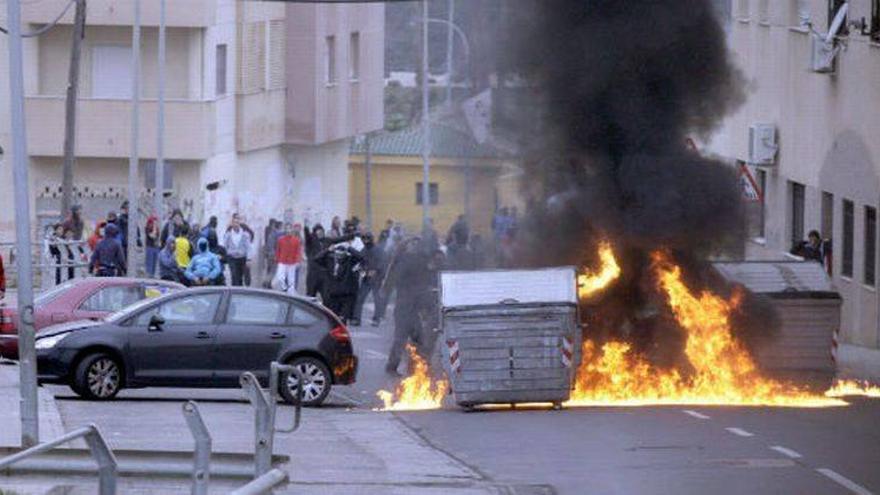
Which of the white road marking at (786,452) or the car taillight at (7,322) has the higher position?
the car taillight at (7,322)

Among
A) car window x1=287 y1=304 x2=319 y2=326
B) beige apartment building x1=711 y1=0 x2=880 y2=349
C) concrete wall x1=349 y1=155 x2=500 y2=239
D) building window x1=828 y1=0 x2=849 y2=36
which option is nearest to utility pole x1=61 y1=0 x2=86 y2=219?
concrete wall x1=349 y1=155 x2=500 y2=239

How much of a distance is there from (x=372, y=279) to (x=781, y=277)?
13344 millimetres

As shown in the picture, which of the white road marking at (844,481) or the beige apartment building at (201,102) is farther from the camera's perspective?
the beige apartment building at (201,102)

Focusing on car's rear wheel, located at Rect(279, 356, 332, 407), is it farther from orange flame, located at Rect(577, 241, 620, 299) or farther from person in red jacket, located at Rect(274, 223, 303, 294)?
person in red jacket, located at Rect(274, 223, 303, 294)

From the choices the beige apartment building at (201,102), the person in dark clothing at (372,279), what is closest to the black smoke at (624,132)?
the person in dark clothing at (372,279)

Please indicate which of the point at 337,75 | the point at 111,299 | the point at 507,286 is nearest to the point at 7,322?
the point at 111,299

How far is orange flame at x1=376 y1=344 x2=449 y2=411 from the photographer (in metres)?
24.0

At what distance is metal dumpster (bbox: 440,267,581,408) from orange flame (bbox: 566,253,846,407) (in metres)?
1.47

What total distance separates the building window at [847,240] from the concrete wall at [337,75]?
22805 millimetres

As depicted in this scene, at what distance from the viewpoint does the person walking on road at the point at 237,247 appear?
1542 inches

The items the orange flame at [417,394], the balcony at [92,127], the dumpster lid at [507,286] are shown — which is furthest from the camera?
the balcony at [92,127]

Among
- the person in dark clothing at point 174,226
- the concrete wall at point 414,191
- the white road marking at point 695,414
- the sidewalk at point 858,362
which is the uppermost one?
the concrete wall at point 414,191

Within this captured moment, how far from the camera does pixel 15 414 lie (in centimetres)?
2041

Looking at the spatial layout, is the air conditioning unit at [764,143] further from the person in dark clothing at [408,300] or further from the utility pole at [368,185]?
the utility pole at [368,185]
